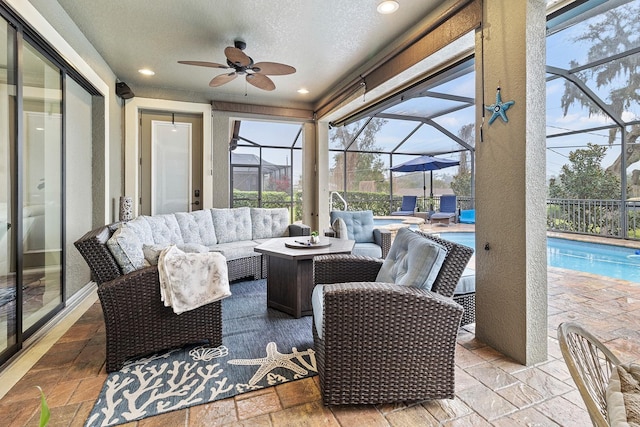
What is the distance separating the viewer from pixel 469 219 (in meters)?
9.73

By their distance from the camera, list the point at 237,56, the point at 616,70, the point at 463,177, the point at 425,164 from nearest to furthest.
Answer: the point at 237,56, the point at 616,70, the point at 425,164, the point at 463,177

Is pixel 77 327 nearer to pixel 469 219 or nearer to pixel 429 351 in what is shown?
pixel 429 351

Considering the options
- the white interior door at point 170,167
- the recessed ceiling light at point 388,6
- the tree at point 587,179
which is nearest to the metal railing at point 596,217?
the tree at point 587,179

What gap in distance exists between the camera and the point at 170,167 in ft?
16.8

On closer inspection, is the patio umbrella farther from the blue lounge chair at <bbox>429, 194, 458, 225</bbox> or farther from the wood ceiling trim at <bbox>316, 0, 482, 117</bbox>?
the wood ceiling trim at <bbox>316, 0, 482, 117</bbox>

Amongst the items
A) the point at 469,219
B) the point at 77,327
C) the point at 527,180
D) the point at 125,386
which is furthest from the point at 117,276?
the point at 469,219

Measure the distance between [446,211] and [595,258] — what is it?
15.6ft

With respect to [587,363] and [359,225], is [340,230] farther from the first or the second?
[587,363]

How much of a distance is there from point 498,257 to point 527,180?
546 mm

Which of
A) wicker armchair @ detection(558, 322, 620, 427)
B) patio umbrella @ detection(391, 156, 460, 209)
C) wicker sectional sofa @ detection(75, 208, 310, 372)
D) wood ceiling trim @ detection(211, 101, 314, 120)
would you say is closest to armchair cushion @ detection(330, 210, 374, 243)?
wood ceiling trim @ detection(211, 101, 314, 120)

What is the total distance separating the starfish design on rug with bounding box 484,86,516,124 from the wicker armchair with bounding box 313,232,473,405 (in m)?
1.33

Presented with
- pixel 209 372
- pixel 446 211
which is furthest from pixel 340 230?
pixel 446 211

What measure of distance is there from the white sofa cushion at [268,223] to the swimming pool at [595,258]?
2654 mm

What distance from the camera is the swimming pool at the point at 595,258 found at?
456cm
